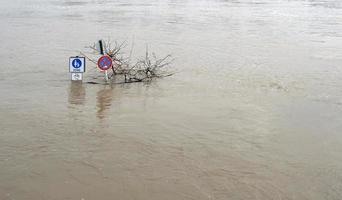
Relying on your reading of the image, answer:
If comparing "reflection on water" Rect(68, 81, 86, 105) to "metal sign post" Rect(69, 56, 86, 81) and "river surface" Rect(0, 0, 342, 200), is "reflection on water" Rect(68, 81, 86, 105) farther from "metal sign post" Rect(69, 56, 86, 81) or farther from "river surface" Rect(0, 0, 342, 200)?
"metal sign post" Rect(69, 56, 86, 81)

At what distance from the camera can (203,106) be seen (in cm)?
820

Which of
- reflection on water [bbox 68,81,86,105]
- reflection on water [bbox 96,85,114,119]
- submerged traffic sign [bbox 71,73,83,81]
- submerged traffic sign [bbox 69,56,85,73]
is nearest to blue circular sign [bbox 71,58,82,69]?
submerged traffic sign [bbox 69,56,85,73]

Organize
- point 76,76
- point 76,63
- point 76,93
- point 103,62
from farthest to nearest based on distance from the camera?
1. point 76,76
2. point 76,63
3. point 103,62
4. point 76,93

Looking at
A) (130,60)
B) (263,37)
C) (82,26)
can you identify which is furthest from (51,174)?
(82,26)

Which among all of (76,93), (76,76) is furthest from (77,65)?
(76,93)

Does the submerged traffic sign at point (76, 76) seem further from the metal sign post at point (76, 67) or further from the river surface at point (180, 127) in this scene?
the river surface at point (180, 127)

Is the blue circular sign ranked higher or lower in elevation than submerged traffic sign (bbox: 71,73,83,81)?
higher

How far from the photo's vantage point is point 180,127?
277 inches

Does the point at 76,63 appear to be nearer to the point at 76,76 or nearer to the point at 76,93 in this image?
the point at 76,76

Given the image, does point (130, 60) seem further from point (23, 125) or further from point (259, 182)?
point (259, 182)

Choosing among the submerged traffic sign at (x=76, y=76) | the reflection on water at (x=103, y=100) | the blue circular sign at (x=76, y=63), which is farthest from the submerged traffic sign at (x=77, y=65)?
the reflection on water at (x=103, y=100)

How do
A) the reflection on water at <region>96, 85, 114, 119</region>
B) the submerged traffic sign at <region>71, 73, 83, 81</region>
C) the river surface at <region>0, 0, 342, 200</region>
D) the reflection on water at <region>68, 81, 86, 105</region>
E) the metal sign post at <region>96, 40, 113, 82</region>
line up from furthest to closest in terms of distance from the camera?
the submerged traffic sign at <region>71, 73, 83, 81</region> → the metal sign post at <region>96, 40, 113, 82</region> → the reflection on water at <region>68, 81, 86, 105</region> → the reflection on water at <region>96, 85, 114, 119</region> → the river surface at <region>0, 0, 342, 200</region>

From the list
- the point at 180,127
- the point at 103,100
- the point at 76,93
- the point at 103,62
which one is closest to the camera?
the point at 180,127

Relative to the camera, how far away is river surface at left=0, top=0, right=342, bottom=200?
5219 millimetres
